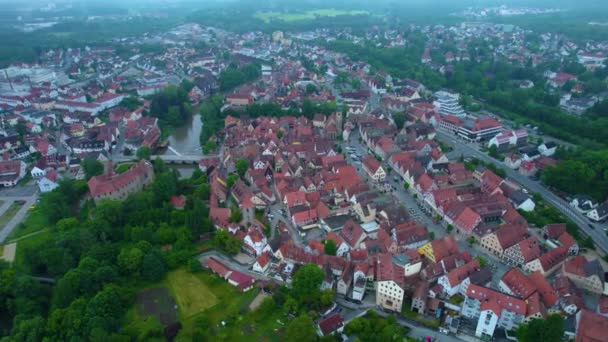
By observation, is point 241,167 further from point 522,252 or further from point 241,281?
point 522,252

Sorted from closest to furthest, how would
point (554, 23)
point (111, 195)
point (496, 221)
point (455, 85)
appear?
point (496, 221) < point (111, 195) < point (455, 85) < point (554, 23)

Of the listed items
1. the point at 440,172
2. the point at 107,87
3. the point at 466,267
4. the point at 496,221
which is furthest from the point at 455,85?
the point at 107,87

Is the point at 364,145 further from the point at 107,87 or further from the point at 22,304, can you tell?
the point at 107,87

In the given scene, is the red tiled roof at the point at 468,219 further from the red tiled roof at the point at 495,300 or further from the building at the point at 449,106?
the building at the point at 449,106

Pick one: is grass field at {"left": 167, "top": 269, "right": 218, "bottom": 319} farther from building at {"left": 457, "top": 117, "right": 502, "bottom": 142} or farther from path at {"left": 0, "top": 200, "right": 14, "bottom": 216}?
building at {"left": 457, "top": 117, "right": 502, "bottom": 142}

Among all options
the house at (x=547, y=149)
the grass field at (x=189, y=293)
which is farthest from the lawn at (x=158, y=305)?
the house at (x=547, y=149)

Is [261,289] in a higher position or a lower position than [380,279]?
lower
